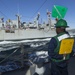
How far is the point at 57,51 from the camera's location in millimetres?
4172

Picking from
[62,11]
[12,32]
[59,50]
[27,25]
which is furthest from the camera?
[27,25]

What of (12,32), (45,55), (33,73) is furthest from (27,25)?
(33,73)

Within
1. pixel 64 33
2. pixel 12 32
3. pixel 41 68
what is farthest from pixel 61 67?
pixel 12 32

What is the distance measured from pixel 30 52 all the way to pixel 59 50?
3.18m

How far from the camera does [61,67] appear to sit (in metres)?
4.40

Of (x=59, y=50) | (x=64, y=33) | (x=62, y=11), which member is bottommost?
(x=59, y=50)

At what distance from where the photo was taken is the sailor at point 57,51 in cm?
414

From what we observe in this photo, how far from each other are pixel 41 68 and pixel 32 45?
172 cm

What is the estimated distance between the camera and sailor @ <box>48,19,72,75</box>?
4145 mm

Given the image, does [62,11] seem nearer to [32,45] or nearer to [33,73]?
[32,45]

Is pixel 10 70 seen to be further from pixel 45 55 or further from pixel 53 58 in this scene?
pixel 53 58

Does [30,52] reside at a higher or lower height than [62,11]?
lower

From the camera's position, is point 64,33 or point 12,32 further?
point 12,32

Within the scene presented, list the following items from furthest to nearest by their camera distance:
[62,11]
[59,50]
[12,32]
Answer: [12,32], [62,11], [59,50]
